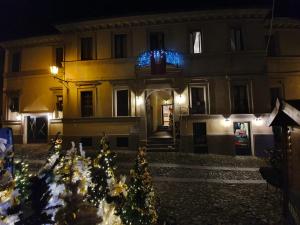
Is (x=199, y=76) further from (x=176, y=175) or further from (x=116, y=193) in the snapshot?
(x=116, y=193)

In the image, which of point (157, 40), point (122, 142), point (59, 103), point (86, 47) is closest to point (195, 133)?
point (122, 142)

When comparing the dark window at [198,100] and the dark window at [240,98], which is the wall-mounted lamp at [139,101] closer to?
the dark window at [198,100]

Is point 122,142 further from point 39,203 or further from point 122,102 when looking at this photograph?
point 39,203

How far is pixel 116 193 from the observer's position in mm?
4117

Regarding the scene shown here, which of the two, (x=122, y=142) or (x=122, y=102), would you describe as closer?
(x=122, y=142)

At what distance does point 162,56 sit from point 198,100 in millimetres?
4303

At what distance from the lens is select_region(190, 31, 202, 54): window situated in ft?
61.1

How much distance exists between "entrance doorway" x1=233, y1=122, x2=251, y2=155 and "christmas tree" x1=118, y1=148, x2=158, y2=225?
46.7 feet

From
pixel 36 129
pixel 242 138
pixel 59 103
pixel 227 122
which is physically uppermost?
pixel 59 103

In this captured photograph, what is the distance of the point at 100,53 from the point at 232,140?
1208cm

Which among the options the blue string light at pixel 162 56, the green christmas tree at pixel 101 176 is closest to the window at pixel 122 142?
the blue string light at pixel 162 56

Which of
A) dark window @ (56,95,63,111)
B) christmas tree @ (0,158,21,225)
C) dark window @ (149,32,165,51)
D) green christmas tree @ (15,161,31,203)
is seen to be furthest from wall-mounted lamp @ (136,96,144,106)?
christmas tree @ (0,158,21,225)

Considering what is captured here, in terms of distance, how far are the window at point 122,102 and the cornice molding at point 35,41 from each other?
7223 millimetres

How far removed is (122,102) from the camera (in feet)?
63.7
